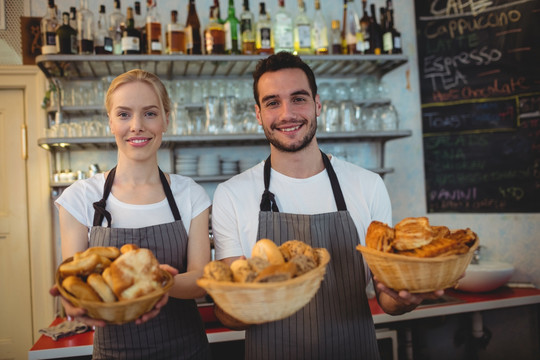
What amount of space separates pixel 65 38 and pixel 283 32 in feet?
4.31

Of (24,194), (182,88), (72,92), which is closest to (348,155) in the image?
(182,88)

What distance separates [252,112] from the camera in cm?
288

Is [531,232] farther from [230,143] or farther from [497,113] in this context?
[230,143]

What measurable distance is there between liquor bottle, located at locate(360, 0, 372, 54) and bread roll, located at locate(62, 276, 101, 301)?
249 cm

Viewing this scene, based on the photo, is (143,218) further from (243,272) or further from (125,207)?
(243,272)

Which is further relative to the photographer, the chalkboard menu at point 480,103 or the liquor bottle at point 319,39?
the liquor bottle at point 319,39

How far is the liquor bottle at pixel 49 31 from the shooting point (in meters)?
2.62

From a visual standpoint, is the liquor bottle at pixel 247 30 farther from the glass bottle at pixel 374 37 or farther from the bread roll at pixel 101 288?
the bread roll at pixel 101 288

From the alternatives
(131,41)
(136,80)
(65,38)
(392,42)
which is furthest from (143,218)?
(392,42)

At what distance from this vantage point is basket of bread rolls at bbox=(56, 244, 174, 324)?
98cm

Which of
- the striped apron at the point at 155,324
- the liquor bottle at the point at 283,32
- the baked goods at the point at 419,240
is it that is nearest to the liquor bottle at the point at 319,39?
the liquor bottle at the point at 283,32

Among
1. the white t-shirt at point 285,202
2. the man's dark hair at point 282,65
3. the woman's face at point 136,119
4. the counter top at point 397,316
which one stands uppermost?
the man's dark hair at point 282,65

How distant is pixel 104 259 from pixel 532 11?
289cm

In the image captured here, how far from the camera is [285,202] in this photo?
1.57 meters
